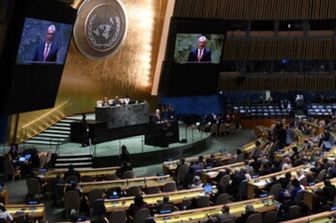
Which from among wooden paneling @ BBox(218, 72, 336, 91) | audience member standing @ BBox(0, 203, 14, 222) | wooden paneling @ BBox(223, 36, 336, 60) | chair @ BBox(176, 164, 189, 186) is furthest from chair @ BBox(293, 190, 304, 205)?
wooden paneling @ BBox(223, 36, 336, 60)

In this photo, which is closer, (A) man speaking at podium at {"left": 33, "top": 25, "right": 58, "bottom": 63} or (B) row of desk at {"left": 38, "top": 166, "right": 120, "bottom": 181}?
(B) row of desk at {"left": 38, "top": 166, "right": 120, "bottom": 181}

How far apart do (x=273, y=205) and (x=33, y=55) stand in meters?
11.1

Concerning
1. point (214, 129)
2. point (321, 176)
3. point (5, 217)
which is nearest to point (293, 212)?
point (321, 176)

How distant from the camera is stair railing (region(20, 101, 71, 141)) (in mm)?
22516

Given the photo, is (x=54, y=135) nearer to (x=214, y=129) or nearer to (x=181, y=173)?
(x=181, y=173)

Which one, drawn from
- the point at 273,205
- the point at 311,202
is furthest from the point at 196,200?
the point at 311,202

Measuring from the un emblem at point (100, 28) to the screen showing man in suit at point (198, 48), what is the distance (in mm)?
2980

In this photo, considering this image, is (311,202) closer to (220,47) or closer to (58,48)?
(58,48)

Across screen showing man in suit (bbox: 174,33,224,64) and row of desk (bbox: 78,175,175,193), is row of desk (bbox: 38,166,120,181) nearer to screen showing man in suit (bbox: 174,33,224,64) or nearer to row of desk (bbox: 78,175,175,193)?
row of desk (bbox: 78,175,175,193)

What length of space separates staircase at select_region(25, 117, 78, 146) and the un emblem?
383 centimetres

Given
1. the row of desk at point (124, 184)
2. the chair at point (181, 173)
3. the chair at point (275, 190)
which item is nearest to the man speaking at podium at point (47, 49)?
the row of desk at point (124, 184)

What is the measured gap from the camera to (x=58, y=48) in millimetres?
20141

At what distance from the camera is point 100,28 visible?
82.4ft

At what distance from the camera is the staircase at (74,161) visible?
18.8m
